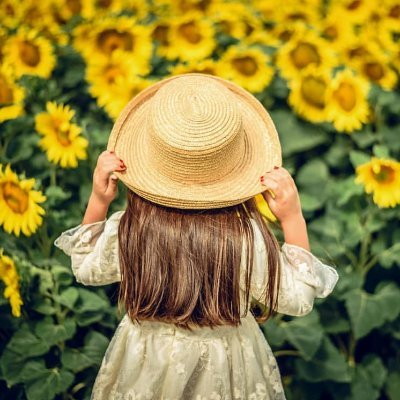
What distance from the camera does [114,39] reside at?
7.50 ft

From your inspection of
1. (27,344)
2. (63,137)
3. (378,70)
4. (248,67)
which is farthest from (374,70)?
(27,344)

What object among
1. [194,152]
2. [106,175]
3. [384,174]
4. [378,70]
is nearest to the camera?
[194,152]

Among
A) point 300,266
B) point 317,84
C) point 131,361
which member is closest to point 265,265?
point 300,266

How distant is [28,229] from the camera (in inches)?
71.7

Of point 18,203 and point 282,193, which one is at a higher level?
point 282,193

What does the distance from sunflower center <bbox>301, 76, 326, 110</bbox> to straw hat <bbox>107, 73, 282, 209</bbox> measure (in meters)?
0.87

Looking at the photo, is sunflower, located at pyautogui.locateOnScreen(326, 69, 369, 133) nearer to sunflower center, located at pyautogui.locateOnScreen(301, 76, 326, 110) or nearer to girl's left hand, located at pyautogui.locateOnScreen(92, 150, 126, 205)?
sunflower center, located at pyautogui.locateOnScreen(301, 76, 326, 110)

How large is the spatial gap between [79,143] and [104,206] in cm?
49

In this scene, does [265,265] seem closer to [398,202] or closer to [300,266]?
[300,266]

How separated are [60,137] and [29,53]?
1.42 feet

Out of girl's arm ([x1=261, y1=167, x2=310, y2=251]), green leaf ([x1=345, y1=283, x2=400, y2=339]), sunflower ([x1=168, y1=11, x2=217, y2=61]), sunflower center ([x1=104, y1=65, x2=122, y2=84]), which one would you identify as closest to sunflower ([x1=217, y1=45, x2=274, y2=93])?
sunflower ([x1=168, y1=11, x2=217, y2=61])

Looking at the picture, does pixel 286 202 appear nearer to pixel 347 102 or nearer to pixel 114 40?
pixel 347 102

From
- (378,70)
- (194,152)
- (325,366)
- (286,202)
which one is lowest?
(325,366)

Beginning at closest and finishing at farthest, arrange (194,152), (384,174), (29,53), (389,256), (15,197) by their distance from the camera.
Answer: (194,152) → (15,197) → (384,174) → (389,256) → (29,53)
